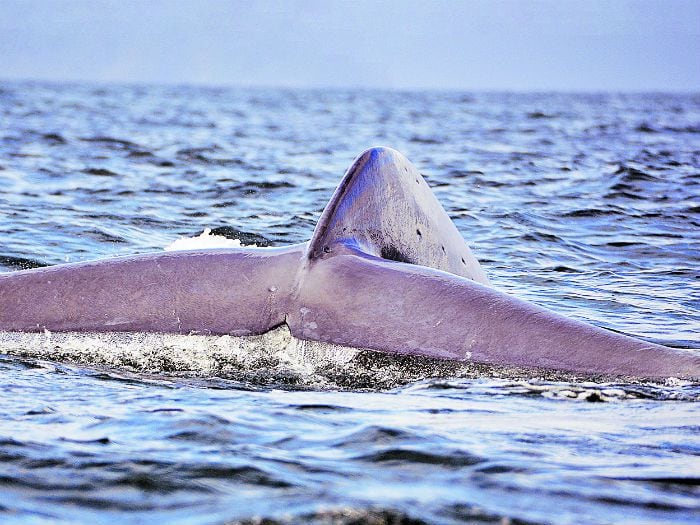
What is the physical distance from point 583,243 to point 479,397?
7672 mm

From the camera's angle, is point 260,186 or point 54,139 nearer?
point 260,186

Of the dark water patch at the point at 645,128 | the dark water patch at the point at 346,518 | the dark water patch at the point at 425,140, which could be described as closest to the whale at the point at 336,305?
the dark water patch at the point at 346,518

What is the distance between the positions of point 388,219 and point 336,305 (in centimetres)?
99

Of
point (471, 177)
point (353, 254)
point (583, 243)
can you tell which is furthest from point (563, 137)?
point (353, 254)

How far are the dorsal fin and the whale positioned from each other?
0.01 metres

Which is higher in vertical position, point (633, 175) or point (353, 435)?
point (633, 175)

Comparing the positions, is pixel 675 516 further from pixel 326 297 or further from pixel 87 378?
pixel 87 378

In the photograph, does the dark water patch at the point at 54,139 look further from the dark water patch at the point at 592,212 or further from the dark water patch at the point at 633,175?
the dark water patch at the point at 592,212

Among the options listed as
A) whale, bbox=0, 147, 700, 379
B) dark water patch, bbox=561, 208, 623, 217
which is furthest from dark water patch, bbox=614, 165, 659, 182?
whale, bbox=0, 147, 700, 379

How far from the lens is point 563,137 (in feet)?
98.2

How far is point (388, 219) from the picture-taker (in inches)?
237

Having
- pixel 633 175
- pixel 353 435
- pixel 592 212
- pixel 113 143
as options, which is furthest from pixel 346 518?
pixel 113 143

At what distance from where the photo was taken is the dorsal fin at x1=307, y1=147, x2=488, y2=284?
5.62m

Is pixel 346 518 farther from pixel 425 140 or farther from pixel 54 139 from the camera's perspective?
pixel 425 140
